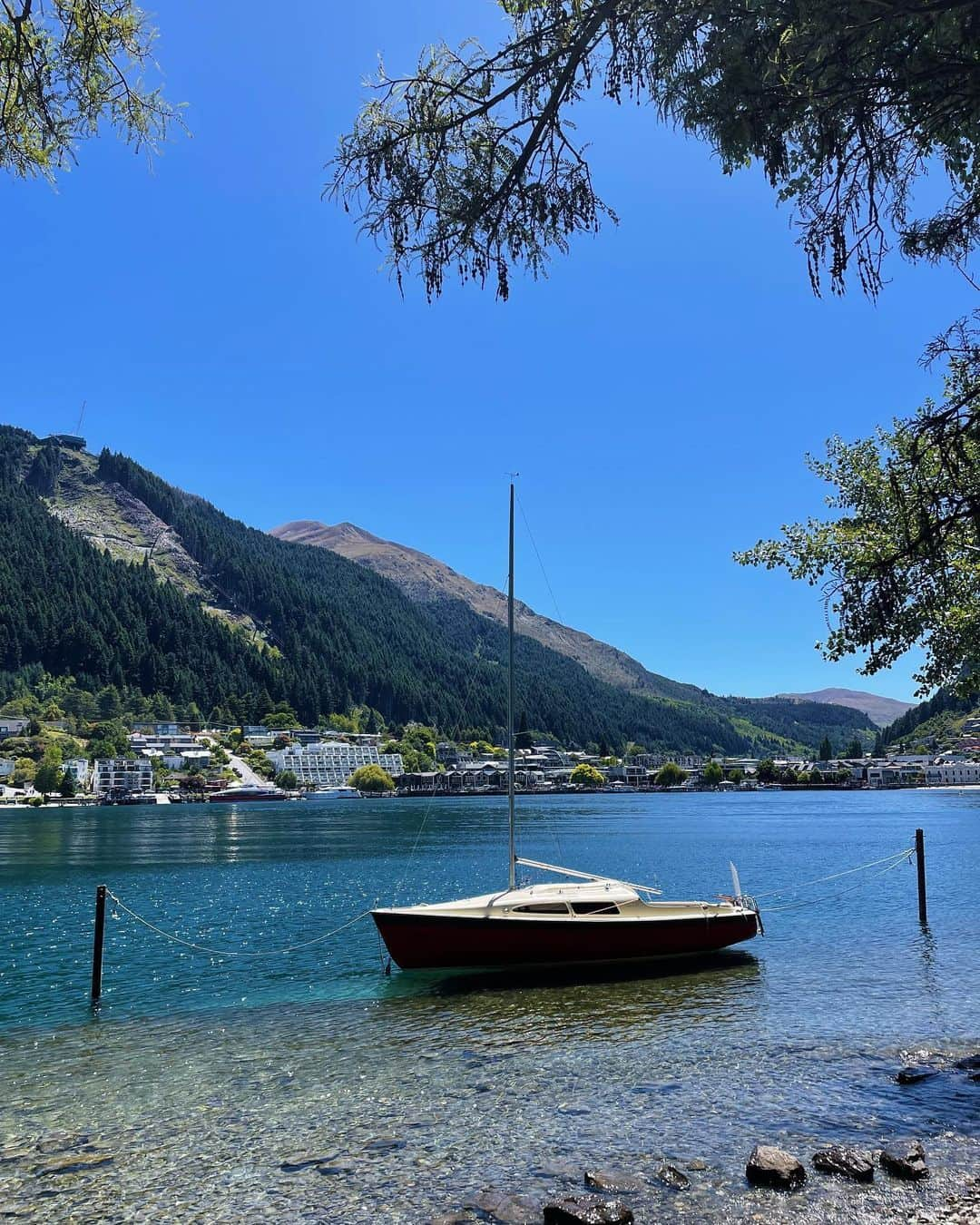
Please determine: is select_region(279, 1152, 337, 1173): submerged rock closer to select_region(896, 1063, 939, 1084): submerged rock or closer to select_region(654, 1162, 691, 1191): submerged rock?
select_region(654, 1162, 691, 1191): submerged rock

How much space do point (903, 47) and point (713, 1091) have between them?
49.4 ft

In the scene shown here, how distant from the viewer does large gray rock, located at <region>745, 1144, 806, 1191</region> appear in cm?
1082

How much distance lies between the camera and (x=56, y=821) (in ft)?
422

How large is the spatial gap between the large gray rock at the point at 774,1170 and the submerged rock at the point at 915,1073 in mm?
4718

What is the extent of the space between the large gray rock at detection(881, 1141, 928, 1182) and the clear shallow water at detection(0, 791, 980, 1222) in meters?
0.25

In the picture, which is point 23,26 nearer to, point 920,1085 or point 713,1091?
point 713,1091

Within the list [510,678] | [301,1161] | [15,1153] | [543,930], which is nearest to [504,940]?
[543,930]

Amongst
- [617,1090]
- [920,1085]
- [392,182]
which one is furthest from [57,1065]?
[392,182]

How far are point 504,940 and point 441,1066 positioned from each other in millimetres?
7441

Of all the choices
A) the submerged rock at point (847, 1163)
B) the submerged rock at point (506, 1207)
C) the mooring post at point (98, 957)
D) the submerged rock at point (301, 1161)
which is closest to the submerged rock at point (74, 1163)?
the submerged rock at point (301, 1161)

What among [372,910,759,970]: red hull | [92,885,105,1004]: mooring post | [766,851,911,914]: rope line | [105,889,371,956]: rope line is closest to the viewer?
[92,885,105,1004]: mooring post

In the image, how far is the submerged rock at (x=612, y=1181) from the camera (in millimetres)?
10992

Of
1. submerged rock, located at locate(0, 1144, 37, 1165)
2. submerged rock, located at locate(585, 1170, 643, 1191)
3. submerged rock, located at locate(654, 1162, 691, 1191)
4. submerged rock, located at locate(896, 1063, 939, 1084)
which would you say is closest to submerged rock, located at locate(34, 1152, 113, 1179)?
submerged rock, located at locate(0, 1144, 37, 1165)

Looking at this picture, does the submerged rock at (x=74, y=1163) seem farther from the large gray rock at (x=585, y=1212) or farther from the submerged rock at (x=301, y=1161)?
the large gray rock at (x=585, y=1212)
